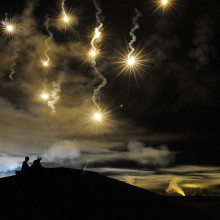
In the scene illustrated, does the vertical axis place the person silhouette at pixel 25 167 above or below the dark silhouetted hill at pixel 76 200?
above

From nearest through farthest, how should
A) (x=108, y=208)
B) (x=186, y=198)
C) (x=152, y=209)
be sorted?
(x=108, y=208) → (x=152, y=209) → (x=186, y=198)

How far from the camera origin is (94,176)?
1514 centimetres

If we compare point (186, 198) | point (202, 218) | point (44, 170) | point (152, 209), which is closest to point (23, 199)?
point (44, 170)

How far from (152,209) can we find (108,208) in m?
2.71

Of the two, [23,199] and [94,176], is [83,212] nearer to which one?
[23,199]

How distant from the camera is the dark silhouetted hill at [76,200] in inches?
399

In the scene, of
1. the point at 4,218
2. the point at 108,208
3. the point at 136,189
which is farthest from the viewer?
the point at 136,189

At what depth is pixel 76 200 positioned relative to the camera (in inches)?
441

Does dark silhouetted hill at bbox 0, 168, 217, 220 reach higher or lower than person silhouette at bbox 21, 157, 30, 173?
lower

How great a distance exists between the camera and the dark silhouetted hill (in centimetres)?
1013

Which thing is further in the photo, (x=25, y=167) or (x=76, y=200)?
(x=25, y=167)

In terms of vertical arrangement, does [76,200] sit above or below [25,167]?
below

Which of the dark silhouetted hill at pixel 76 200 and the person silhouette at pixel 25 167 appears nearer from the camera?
the dark silhouetted hill at pixel 76 200

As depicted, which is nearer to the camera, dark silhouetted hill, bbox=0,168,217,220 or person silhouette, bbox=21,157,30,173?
dark silhouetted hill, bbox=0,168,217,220
